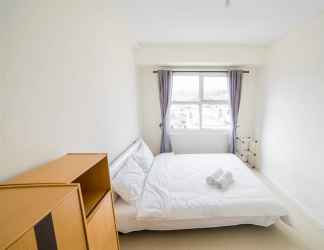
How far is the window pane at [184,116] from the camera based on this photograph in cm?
379

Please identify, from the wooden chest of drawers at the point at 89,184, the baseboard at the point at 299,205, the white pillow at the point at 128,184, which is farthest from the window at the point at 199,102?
the wooden chest of drawers at the point at 89,184

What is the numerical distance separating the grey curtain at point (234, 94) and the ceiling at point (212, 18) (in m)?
0.77

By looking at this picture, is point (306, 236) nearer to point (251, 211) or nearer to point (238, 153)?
point (251, 211)

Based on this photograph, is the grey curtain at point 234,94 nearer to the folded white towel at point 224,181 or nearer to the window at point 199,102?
the window at point 199,102

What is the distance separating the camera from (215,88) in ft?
12.1

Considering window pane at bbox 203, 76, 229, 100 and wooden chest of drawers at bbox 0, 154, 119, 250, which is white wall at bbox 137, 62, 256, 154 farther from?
wooden chest of drawers at bbox 0, 154, 119, 250

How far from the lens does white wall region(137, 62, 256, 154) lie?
3.58 meters

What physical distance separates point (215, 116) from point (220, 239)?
261 cm

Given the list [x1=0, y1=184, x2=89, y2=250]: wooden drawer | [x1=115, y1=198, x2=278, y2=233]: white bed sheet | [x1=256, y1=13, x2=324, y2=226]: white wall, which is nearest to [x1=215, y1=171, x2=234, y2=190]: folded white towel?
[x1=115, y1=198, x2=278, y2=233]: white bed sheet

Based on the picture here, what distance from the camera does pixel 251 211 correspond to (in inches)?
63.9

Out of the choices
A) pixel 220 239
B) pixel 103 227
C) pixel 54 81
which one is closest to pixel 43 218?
pixel 103 227

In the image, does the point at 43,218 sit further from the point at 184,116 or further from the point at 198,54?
the point at 184,116

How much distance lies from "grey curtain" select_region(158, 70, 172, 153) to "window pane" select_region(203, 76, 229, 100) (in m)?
0.85

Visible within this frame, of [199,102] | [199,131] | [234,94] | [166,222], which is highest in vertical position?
[234,94]
